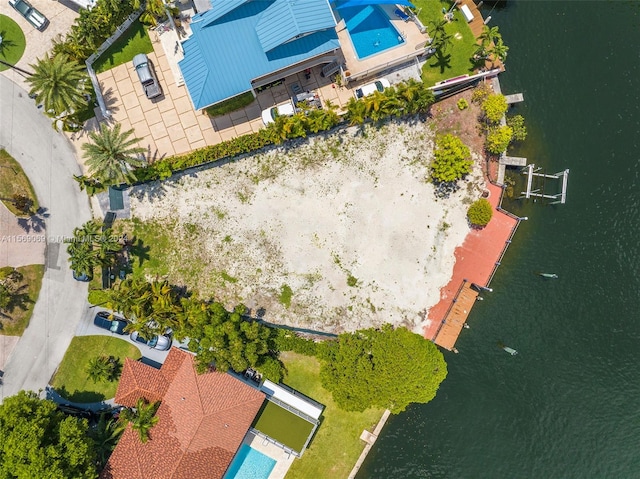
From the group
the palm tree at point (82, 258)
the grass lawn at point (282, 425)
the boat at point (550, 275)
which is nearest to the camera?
the palm tree at point (82, 258)

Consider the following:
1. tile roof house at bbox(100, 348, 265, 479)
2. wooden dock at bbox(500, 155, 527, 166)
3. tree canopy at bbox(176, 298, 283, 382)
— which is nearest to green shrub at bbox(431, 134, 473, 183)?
wooden dock at bbox(500, 155, 527, 166)

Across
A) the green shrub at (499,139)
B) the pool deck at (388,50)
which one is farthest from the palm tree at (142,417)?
the green shrub at (499,139)

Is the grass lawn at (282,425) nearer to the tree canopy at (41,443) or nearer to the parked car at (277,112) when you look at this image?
the tree canopy at (41,443)

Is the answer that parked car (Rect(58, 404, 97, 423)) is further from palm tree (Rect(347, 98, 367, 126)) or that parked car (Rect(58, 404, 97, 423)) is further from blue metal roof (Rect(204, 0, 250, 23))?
blue metal roof (Rect(204, 0, 250, 23))

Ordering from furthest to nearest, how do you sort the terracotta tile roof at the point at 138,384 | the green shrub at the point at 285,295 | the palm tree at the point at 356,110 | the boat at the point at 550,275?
the boat at the point at 550,275 → the green shrub at the point at 285,295 → the terracotta tile roof at the point at 138,384 → the palm tree at the point at 356,110

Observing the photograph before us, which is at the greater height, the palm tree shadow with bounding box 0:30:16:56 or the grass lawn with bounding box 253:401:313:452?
the palm tree shadow with bounding box 0:30:16:56
